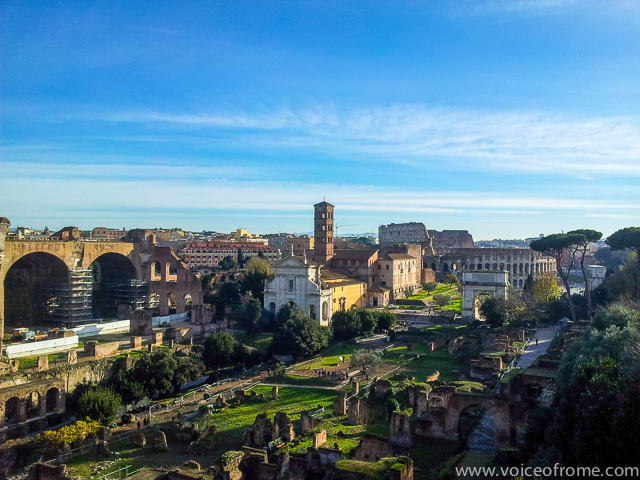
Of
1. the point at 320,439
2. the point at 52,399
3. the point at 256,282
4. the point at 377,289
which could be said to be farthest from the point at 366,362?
the point at 377,289

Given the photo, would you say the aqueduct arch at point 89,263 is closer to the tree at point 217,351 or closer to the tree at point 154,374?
the tree at point 217,351

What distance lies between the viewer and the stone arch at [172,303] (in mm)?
47062

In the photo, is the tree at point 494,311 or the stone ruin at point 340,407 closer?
the stone ruin at point 340,407

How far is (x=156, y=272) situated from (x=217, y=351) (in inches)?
795

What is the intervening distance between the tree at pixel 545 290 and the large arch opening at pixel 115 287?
1364 inches

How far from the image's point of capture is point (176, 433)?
20359 millimetres

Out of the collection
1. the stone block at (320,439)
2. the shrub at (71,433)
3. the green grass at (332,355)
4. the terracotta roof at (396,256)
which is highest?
the terracotta roof at (396,256)

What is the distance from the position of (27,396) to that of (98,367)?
15.8 ft

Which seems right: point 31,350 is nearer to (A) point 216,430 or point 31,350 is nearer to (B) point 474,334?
(A) point 216,430

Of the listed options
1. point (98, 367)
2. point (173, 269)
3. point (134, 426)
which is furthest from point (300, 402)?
point (173, 269)

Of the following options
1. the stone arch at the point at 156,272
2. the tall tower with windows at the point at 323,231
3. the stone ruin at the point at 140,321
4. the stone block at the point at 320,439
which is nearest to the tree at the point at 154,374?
the stone ruin at the point at 140,321

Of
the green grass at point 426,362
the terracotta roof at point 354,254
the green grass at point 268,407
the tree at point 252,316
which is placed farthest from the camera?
the terracotta roof at point 354,254

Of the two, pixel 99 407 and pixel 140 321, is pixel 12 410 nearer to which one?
pixel 99 407

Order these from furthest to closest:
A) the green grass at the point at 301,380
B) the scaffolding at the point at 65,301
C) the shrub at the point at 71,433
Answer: the scaffolding at the point at 65,301
the green grass at the point at 301,380
the shrub at the point at 71,433
